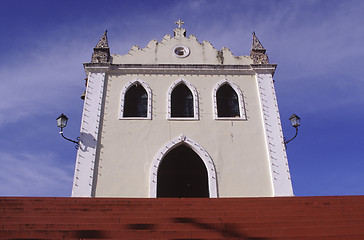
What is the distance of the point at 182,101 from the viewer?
41.6 feet

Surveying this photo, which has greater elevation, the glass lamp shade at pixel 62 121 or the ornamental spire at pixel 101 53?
the ornamental spire at pixel 101 53

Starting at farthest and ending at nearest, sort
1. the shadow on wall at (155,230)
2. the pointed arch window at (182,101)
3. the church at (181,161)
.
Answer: the pointed arch window at (182,101) → the church at (181,161) → the shadow on wall at (155,230)

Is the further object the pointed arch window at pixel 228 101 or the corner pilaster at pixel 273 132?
the pointed arch window at pixel 228 101

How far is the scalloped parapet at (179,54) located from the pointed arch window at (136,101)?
122 centimetres

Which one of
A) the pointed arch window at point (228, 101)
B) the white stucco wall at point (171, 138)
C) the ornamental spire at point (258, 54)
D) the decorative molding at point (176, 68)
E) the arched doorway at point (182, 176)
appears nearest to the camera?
the white stucco wall at point (171, 138)

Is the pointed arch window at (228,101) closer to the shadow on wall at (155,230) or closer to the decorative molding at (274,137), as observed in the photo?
the decorative molding at (274,137)

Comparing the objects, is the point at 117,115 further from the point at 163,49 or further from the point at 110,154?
the point at 163,49

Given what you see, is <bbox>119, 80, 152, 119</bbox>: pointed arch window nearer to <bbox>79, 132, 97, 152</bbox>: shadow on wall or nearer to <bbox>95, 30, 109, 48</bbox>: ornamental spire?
<bbox>79, 132, 97, 152</bbox>: shadow on wall

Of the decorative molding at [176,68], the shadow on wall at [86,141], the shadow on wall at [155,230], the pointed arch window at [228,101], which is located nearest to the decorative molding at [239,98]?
the pointed arch window at [228,101]

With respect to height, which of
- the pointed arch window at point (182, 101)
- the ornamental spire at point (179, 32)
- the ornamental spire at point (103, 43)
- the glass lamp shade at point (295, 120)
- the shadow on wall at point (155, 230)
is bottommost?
the shadow on wall at point (155, 230)

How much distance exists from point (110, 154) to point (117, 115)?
1.58m

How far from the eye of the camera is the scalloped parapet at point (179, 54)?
13.6 metres

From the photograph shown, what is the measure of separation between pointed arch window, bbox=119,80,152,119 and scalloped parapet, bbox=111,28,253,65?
1.22 metres

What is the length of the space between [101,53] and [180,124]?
181 inches
